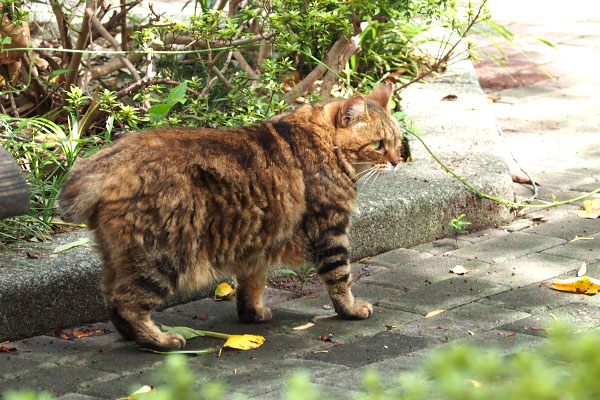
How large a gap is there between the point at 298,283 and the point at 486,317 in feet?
4.07

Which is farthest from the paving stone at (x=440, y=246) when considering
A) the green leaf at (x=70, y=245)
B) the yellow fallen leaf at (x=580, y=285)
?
the green leaf at (x=70, y=245)

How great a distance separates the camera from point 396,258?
16.6ft

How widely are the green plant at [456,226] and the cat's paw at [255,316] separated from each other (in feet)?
5.20

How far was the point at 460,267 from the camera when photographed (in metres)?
4.78

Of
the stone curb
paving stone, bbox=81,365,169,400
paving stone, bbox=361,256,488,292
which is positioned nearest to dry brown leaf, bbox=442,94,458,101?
the stone curb

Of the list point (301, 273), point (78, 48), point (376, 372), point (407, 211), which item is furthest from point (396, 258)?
point (78, 48)

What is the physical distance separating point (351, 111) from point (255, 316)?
115 cm

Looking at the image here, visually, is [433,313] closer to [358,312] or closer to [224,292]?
[358,312]

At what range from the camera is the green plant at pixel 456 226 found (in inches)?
210

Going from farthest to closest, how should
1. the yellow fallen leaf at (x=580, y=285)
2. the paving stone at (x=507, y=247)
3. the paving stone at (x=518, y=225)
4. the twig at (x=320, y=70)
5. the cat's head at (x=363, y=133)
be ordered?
the twig at (x=320, y=70) → the paving stone at (x=518, y=225) → the paving stone at (x=507, y=247) → the cat's head at (x=363, y=133) → the yellow fallen leaf at (x=580, y=285)

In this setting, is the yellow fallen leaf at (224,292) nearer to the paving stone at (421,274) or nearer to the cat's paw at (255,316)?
the cat's paw at (255,316)

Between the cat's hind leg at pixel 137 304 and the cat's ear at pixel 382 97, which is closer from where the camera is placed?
the cat's hind leg at pixel 137 304

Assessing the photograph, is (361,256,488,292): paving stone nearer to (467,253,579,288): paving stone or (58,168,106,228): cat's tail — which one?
(467,253,579,288): paving stone

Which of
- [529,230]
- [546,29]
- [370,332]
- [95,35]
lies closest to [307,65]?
[95,35]
